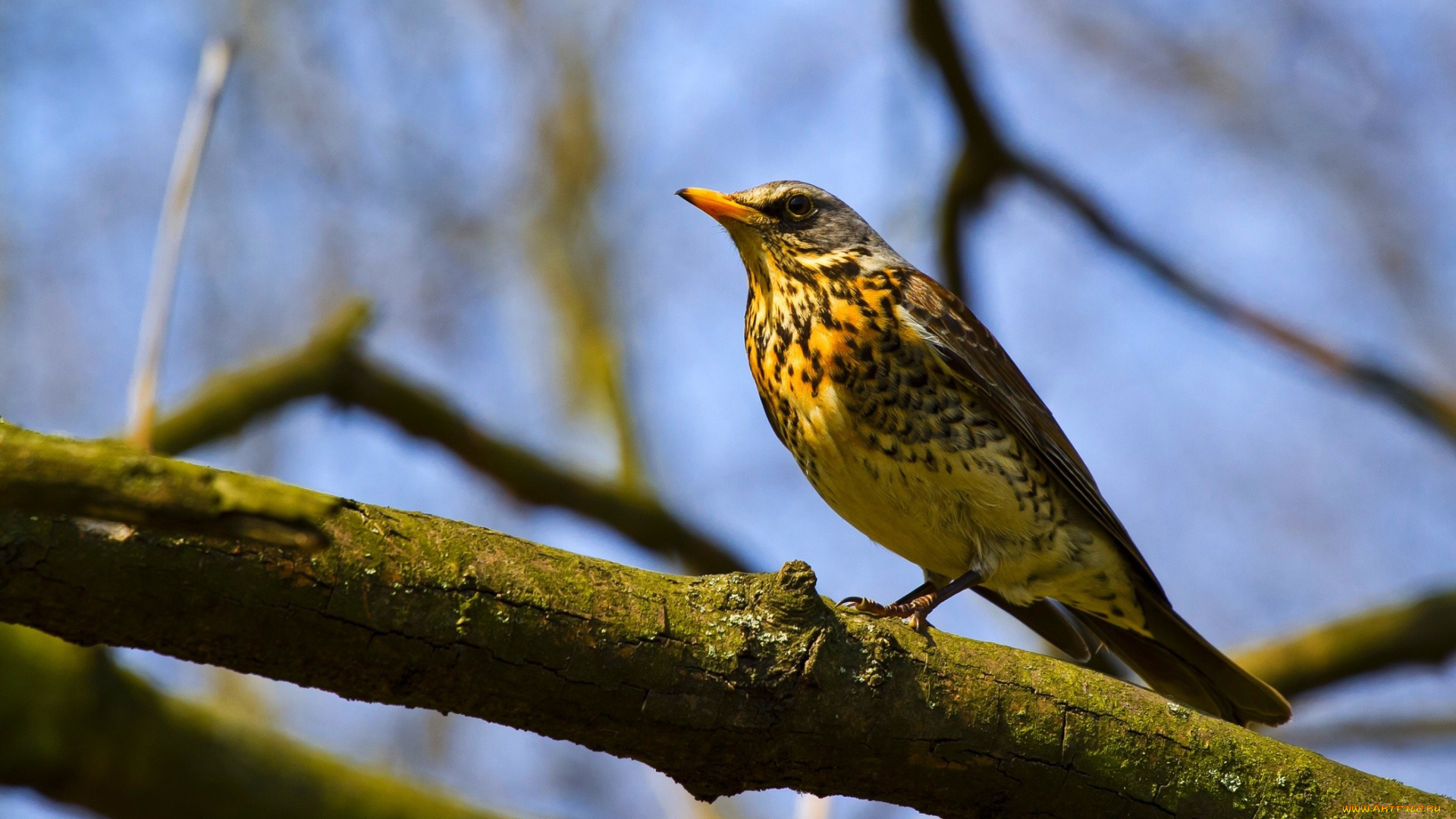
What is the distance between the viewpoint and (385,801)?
3.99 m

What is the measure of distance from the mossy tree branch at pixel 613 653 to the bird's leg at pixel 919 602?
0.55 m

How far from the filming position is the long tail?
443 cm

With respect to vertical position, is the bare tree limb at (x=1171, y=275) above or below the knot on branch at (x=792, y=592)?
above

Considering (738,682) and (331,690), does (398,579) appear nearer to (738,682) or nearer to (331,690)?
(331,690)

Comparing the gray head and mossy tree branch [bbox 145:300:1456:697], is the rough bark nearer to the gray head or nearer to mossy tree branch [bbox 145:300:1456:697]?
mossy tree branch [bbox 145:300:1456:697]

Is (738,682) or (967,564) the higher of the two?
(967,564)

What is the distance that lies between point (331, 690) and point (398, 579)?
0.24m

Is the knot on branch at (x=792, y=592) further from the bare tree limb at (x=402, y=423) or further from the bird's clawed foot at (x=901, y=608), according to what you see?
the bare tree limb at (x=402, y=423)

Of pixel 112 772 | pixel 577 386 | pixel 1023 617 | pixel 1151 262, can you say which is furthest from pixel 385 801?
pixel 577 386

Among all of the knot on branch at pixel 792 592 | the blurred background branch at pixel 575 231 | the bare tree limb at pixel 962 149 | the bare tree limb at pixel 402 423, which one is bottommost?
the knot on branch at pixel 792 592

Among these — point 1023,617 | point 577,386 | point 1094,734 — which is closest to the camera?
point 1094,734

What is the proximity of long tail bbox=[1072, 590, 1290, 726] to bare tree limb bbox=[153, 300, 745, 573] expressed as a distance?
1.71m

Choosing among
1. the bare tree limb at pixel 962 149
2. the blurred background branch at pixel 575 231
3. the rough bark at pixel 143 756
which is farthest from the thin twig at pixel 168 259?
the blurred background branch at pixel 575 231

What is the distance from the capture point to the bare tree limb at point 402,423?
192 inches
